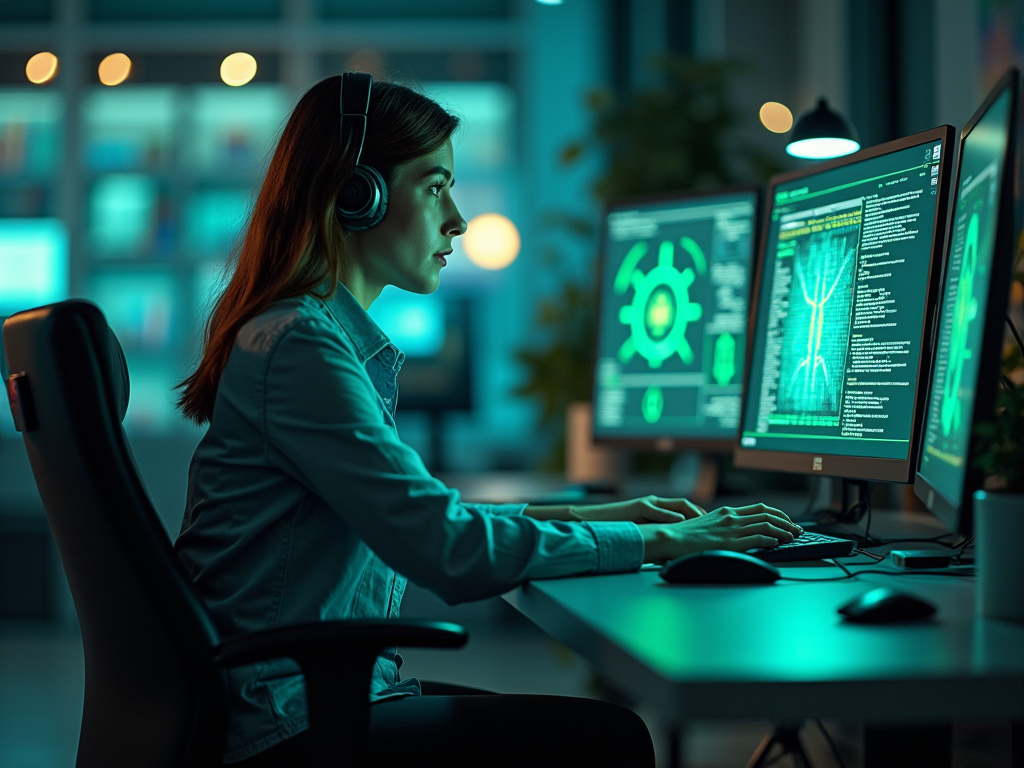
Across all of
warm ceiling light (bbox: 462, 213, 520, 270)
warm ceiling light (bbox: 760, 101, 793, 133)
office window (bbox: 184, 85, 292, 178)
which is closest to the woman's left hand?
warm ceiling light (bbox: 760, 101, 793, 133)

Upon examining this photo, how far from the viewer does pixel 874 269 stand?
1226mm

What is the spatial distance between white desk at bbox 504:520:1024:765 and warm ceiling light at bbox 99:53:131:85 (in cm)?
466

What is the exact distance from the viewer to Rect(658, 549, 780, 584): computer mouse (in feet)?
3.06

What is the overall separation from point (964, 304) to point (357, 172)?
0.68m

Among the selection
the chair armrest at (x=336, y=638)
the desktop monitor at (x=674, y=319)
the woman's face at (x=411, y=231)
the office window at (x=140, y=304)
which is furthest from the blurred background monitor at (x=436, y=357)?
the chair armrest at (x=336, y=638)

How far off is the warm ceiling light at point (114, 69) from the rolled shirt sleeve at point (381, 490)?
4422mm

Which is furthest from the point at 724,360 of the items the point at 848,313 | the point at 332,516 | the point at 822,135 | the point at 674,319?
the point at 332,516

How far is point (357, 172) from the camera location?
113 cm

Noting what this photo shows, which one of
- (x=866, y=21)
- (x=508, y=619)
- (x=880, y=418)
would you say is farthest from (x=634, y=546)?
(x=508, y=619)

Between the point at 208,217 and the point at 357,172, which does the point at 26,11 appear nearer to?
the point at 208,217

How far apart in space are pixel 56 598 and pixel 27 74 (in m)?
2.61

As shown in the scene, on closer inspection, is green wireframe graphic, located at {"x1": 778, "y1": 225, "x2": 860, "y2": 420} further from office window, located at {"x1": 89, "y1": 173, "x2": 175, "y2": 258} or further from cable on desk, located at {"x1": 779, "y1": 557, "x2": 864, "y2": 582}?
office window, located at {"x1": 89, "y1": 173, "x2": 175, "y2": 258}

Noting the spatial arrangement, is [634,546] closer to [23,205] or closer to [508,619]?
[508,619]

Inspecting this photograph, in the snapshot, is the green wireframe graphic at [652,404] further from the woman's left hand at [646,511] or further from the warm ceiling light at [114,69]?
the warm ceiling light at [114,69]
